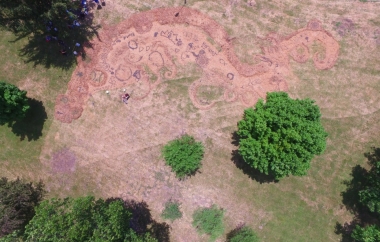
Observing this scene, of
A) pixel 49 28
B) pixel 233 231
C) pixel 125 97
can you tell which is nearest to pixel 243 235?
pixel 233 231

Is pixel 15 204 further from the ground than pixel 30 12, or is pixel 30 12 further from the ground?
pixel 30 12

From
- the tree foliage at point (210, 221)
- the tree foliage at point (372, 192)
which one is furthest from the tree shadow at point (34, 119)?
the tree foliage at point (372, 192)

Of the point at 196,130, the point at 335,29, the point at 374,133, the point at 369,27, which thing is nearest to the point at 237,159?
the point at 196,130

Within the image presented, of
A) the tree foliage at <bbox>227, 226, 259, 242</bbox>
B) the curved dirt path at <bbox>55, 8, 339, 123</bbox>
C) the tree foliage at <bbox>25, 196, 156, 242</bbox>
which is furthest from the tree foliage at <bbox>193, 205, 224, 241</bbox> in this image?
the curved dirt path at <bbox>55, 8, 339, 123</bbox>

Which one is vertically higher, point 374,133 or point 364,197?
point 374,133

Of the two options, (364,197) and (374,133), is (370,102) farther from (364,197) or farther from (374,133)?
(364,197)

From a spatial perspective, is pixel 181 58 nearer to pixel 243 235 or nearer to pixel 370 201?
pixel 243 235

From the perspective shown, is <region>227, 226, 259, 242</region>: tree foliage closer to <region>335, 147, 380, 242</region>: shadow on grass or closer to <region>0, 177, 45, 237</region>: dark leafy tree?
<region>335, 147, 380, 242</region>: shadow on grass
